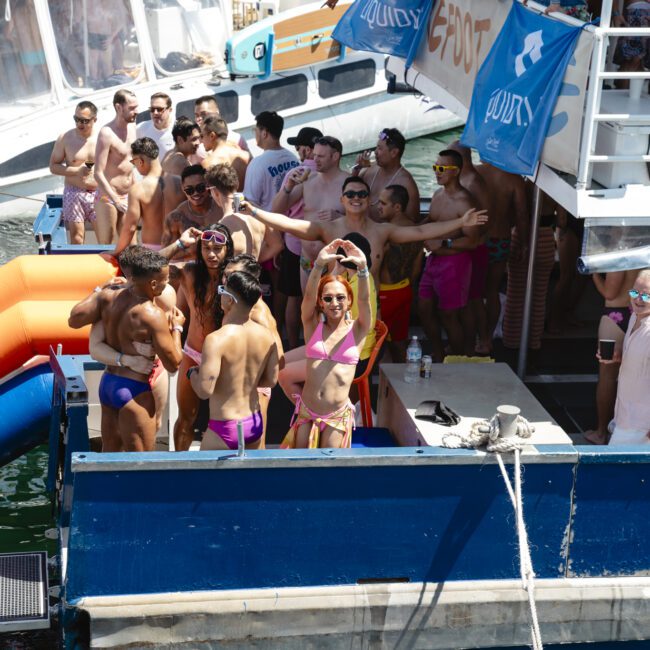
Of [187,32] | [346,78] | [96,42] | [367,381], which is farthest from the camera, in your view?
[346,78]

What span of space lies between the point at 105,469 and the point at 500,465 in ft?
6.63

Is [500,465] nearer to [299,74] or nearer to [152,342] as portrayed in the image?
[152,342]

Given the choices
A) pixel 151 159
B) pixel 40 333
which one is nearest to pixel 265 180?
pixel 151 159

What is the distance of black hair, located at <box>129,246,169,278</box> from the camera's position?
20.6ft

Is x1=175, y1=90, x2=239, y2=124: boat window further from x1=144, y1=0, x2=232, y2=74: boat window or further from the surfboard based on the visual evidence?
x1=144, y1=0, x2=232, y2=74: boat window

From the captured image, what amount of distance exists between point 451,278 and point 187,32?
10121mm

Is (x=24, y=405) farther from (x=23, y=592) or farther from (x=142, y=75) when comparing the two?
(x=142, y=75)

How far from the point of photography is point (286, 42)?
17.0 metres

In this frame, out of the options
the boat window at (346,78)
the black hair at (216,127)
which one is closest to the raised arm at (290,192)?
the black hair at (216,127)

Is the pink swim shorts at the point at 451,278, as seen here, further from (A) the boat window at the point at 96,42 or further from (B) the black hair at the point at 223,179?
(A) the boat window at the point at 96,42

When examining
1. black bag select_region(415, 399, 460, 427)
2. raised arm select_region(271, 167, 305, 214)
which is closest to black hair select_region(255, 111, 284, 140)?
raised arm select_region(271, 167, 305, 214)

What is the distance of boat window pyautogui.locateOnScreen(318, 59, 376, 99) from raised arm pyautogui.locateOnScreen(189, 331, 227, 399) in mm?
12808

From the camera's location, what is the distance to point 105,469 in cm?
544

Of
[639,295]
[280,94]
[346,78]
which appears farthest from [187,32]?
[639,295]
